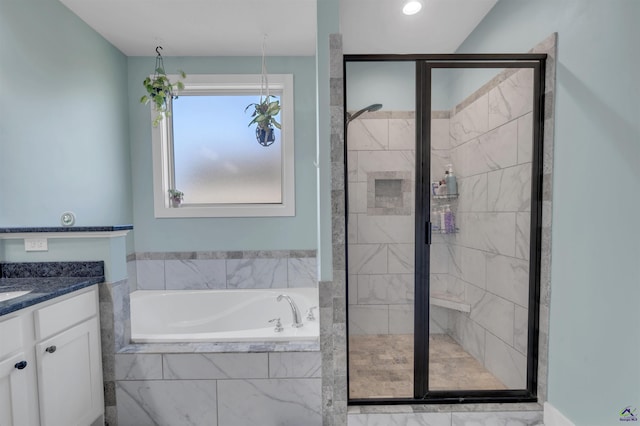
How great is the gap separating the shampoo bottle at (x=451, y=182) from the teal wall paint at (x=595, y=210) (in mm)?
486

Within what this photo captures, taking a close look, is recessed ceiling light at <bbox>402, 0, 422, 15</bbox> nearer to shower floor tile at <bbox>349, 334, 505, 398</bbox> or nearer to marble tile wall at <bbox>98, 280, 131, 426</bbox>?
shower floor tile at <bbox>349, 334, 505, 398</bbox>

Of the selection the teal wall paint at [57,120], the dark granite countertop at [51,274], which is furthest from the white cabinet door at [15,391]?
the teal wall paint at [57,120]

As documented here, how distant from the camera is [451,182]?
1.79 metres

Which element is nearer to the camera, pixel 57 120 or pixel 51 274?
pixel 51 274

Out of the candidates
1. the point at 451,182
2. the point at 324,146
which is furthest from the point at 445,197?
the point at 324,146

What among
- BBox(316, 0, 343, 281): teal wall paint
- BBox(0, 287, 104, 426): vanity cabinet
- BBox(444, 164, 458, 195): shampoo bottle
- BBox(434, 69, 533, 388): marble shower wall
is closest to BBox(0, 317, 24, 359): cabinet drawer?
BBox(0, 287, 104, 426): vanity cabinet

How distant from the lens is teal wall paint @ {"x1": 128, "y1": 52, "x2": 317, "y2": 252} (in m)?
2.65

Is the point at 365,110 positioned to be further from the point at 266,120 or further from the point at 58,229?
the point at 58,229

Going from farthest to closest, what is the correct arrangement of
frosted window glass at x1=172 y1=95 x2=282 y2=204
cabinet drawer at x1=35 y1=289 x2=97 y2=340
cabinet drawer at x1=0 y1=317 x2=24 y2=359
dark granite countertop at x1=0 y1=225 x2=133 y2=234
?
1. frosted window glass at x1=172 y1=95 x2=282 y2=204
2. dark granite countertop at x1=0 y1=225 x2=133 y2=234
3. cabinet drawer at x1=35 y1=289 x2=97 y2=340
4. cabinet drawer at x1=0 y1=317 x2=24 y2=359

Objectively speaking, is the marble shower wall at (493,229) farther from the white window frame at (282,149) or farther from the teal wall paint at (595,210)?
the white window frame at (282,149)

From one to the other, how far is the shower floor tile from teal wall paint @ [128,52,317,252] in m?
1.11

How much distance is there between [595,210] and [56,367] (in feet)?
8.57

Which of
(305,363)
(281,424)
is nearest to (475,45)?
(305,363)

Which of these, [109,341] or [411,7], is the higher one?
[411,7]
